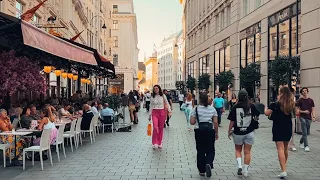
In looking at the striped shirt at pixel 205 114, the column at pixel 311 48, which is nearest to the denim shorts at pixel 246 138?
the striped shirt at pixel 205 114

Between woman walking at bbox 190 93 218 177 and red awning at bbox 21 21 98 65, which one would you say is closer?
woman walking at bbox 190 93 218 177

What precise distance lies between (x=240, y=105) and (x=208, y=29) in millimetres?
39248

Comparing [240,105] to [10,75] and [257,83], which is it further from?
[257,83]

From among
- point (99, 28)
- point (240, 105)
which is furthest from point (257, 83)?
point (99, 28)

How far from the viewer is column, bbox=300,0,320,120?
777 inches

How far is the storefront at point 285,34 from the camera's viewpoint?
22.1m

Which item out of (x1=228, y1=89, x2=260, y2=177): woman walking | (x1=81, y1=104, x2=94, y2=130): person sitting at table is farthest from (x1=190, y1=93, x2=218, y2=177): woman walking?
(x1=81, y1=104, x2=94, y2=130): person sitting at table

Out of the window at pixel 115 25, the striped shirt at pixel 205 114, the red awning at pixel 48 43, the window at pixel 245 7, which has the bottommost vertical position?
the striped shirt at pixel 205 114

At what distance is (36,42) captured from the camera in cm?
898

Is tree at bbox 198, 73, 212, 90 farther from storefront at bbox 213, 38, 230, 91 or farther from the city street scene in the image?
the city street scene

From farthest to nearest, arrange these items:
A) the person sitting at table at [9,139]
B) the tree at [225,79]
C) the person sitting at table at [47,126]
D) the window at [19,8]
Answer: the tree at [225,79] < the window at [19,8] < the person sitting at table at [47,126] < the person sitting at table at [9,139]

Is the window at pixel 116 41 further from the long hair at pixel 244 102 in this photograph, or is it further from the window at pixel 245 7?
the long hair at pixel 244 102

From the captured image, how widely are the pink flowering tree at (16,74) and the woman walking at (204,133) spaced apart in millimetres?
6681

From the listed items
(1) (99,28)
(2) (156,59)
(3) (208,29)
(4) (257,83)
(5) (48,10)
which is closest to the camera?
(5) (48,10)
